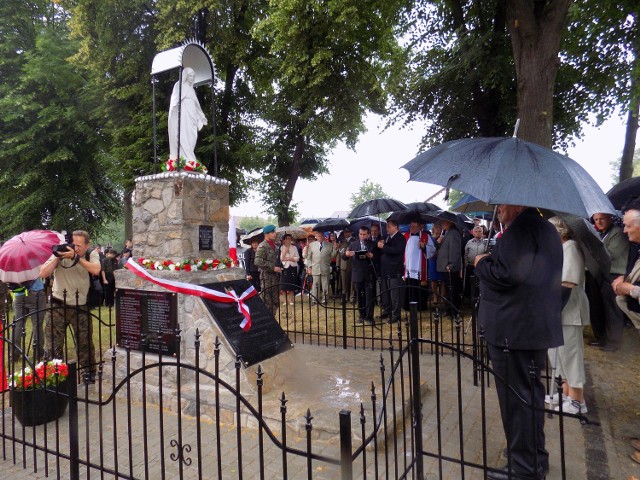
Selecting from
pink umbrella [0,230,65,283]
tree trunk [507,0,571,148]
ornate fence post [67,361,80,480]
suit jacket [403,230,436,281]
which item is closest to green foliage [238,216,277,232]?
suit jacket [403,230,436,281]

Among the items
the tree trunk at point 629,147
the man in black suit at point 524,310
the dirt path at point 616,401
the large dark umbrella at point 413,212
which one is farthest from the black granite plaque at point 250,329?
the tree trunk at point 629,147

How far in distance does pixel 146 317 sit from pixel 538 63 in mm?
7635

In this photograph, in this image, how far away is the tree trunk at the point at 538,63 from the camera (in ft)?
24.6

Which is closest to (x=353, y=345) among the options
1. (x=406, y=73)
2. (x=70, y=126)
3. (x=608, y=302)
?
(x=608, y=302)

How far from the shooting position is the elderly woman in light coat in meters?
4.02

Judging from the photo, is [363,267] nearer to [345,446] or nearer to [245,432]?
[245,432]

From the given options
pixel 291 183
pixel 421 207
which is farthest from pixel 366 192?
pixel 421 207

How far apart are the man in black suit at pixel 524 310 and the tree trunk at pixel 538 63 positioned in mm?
5298

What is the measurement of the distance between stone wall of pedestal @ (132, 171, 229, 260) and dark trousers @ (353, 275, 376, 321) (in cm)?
353

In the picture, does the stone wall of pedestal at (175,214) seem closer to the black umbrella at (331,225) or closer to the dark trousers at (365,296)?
the dark trousers at (365,296)

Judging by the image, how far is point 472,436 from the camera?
12.5 ft

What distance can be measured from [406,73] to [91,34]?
34.6ft

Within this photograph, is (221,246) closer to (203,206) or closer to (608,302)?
(203,206)

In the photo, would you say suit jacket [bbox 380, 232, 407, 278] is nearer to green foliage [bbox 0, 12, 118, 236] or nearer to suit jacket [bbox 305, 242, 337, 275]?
suit jacket [bbox 305, 242, 337, 275]
